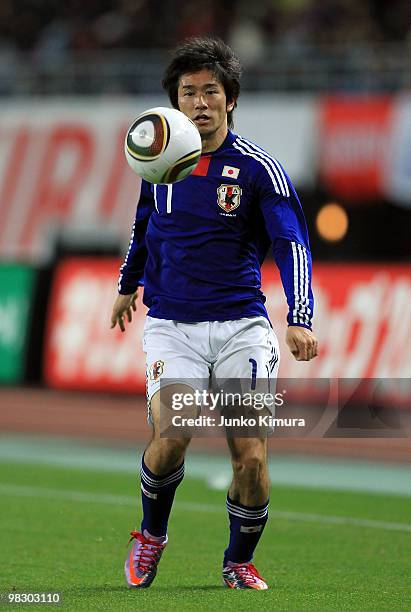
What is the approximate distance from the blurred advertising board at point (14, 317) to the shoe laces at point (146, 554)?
1307 cm

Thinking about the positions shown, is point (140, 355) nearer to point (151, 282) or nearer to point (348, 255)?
point (348, 255)

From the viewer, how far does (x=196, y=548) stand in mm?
8422

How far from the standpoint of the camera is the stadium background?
16.8 meters

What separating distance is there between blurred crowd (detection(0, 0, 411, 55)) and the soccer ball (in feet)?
41.7

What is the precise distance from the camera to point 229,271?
6.45m

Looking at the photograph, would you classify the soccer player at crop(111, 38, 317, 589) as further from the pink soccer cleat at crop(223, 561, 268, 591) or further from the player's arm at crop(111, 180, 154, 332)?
the player's arm at crop(111, 180, 154, 332)

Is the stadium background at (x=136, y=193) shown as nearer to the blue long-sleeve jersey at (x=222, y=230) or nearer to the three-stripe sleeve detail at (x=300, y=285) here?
the blue long-sleeve jersey at (x=222, y=230)

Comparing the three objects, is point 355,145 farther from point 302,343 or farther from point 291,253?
point 302,343

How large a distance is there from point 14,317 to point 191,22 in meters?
5.26

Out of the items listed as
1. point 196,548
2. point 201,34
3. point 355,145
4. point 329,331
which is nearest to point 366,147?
point 355,145

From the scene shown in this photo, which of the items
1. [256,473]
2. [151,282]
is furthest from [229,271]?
[256,473]

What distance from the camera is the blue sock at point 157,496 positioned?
21.4ft

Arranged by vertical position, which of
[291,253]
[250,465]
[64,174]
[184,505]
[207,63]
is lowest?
[184,505]

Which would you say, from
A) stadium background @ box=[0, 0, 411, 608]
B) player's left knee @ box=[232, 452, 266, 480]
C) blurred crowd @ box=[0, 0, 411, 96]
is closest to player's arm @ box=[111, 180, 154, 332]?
player's left knee @ box=[232, 452, 266, 480]
